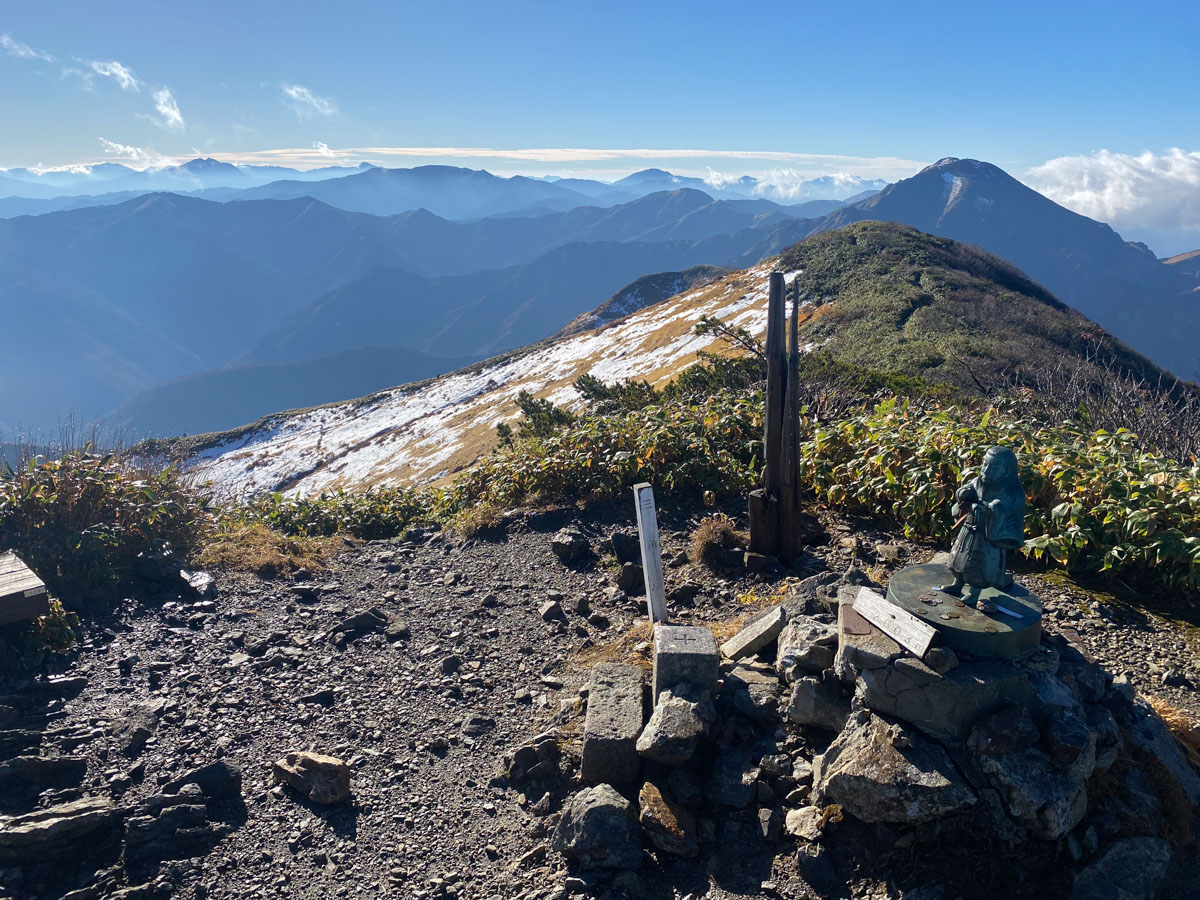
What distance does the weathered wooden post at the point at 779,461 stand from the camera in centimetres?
687

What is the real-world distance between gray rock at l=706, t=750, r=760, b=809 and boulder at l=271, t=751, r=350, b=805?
7.95 ft

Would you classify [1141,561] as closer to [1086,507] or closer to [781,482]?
[1086,507]

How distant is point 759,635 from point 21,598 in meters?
6.04

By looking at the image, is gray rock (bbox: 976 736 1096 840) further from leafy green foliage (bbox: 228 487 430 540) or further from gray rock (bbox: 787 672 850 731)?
leafy green foliage (bbox: 228 487 430 540)

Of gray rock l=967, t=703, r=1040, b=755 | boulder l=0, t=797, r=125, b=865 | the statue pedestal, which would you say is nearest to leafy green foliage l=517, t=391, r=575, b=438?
boulder l=0, t=797, r=125, b=865

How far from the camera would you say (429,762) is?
518 centimetres

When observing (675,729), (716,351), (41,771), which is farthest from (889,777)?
(716,351)

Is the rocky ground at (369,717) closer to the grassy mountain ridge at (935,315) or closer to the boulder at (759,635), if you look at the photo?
the boulder at (759,635)

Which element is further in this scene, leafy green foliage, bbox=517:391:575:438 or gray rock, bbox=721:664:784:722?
leafy green foliage, bbox=517:391:575:438

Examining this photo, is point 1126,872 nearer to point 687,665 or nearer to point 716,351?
point 687,665

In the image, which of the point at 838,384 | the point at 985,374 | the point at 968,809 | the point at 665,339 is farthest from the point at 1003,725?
the point at 665,339

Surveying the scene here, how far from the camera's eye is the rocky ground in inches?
161

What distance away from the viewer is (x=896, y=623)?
387 centimetres

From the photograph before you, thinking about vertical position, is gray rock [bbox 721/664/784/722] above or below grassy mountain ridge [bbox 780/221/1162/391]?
below
